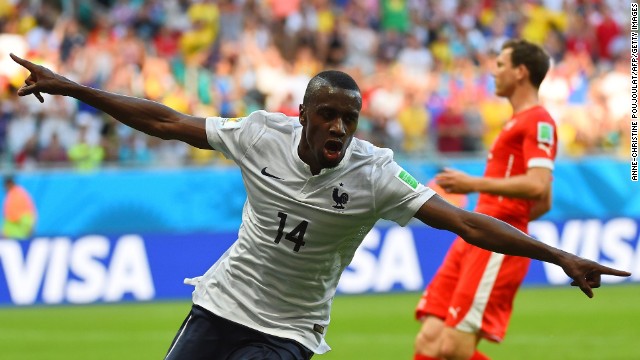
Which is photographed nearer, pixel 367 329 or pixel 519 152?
pixel 519 152

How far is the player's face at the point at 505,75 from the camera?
29.5 feet

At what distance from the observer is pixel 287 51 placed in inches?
870

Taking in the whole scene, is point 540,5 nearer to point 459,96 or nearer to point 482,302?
point 459,96

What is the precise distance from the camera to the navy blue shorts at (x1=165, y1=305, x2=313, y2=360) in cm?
596

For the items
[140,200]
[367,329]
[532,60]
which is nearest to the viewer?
[532,60]

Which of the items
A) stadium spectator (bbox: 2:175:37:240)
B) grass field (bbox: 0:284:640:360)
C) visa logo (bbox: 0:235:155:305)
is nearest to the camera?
grass field (bbox: 0:284:640:360)

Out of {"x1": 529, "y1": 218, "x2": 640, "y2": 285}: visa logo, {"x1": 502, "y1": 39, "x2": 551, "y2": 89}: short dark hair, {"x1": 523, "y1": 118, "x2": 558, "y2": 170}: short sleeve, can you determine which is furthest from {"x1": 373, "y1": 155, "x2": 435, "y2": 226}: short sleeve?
{"x1": 529, "y1": 218, "x2": 640, "y2": 285}: visa logo

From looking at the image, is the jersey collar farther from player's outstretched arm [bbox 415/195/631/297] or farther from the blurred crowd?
the blurred crowd

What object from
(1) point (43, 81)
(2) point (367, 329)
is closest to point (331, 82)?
(1) point (43, 81)

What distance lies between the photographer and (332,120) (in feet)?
18.7

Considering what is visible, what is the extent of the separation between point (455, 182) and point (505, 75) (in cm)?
133

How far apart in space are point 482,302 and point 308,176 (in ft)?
9.45

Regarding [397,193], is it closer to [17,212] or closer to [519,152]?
[519,152]

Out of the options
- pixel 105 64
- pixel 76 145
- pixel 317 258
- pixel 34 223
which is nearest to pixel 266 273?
pixel 317 258
